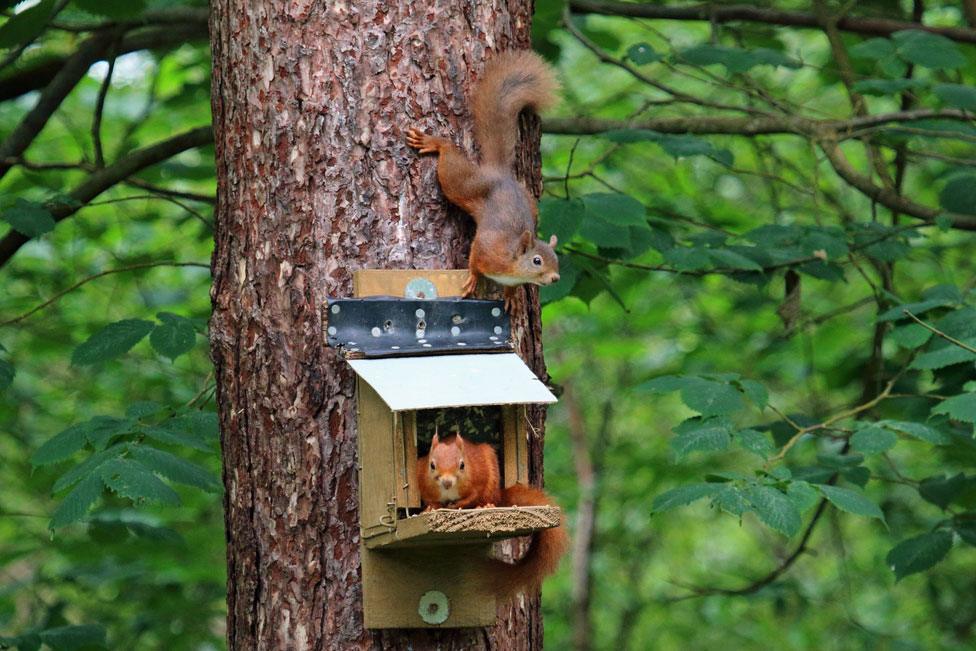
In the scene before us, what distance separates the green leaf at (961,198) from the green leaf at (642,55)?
1105mm

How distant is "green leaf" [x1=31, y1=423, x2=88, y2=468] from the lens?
2566mm

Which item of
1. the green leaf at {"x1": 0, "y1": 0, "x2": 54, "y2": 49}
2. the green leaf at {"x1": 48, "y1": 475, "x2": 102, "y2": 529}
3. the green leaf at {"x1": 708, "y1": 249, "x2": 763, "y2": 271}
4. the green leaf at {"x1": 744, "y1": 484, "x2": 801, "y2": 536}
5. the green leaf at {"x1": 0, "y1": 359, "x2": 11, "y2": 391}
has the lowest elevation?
the green leaf at {"x1": 744, "y1": 484, "x2": 801, "y2": 536}

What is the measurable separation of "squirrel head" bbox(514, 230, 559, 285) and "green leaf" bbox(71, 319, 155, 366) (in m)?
1.28

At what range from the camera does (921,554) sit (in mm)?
3170

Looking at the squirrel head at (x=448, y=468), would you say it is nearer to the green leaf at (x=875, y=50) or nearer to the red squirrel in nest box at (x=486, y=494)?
the red squirrel in nest box at (x=486, y=494)

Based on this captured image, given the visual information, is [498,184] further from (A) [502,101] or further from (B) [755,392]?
(B) [755,392]

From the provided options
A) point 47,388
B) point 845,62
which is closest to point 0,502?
point 47,388

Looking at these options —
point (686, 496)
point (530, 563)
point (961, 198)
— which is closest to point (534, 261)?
point (530, 563)

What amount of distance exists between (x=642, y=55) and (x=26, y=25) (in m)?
1.88

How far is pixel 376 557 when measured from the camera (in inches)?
80.0

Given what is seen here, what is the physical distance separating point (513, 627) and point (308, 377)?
65cm

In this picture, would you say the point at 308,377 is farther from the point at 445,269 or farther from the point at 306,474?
the point at 445,269

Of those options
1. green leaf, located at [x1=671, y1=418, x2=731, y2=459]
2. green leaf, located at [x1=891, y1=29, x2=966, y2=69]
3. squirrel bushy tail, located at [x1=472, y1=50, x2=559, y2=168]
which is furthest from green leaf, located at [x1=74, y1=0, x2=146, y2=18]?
green leaf, located at [x1=891, y1=29, x2=966, y2=69]

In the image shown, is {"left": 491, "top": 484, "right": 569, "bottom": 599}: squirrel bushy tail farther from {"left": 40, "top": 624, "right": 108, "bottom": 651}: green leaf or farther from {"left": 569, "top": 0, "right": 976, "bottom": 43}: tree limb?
{"left": 569, "top": 0, "right": 976, "bottom": 43}: tree limb
